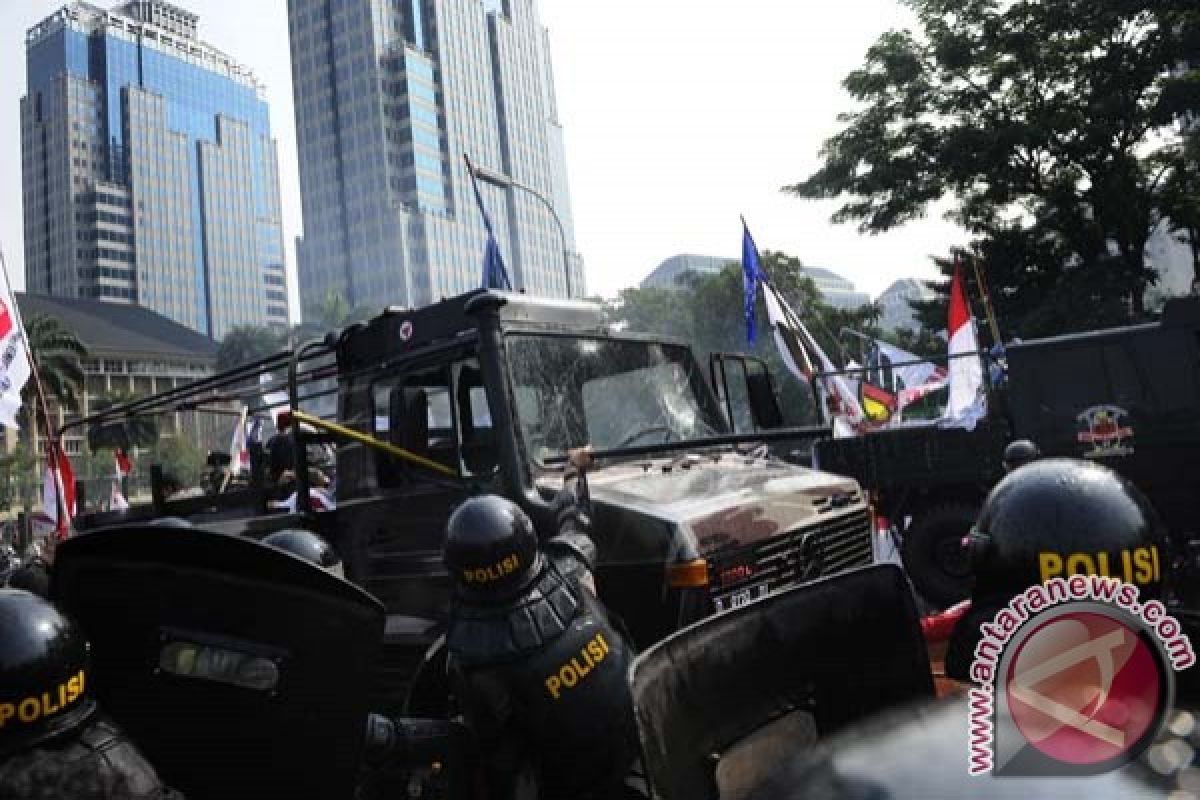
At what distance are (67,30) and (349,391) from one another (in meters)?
150

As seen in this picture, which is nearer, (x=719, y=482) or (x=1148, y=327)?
(x=719, y=482)

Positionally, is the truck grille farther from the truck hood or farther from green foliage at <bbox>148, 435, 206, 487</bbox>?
green foliage at <bbox>148, 435, 206, 487</bbox>

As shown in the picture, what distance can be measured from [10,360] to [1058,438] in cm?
1039

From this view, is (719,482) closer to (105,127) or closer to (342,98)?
(342,98)

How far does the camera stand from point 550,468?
444 centimetres

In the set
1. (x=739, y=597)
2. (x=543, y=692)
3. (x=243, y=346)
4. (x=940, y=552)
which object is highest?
(x=243, y=346)

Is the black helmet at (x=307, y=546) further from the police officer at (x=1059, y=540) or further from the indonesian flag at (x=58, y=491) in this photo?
the indonesian flag at (x=58, y=491)

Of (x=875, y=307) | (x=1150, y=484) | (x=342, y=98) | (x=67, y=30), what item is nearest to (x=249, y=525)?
(x=1150, y=484)

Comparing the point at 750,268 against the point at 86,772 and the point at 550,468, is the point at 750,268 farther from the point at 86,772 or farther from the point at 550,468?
the point at 86,772

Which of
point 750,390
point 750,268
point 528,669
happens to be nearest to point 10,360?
point 750,390

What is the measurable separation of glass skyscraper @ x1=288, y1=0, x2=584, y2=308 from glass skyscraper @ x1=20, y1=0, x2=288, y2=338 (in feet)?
92.5

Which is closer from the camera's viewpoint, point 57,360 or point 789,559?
point 789,559

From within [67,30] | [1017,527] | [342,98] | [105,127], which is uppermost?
[67,30]

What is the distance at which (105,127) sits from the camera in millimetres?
122125
